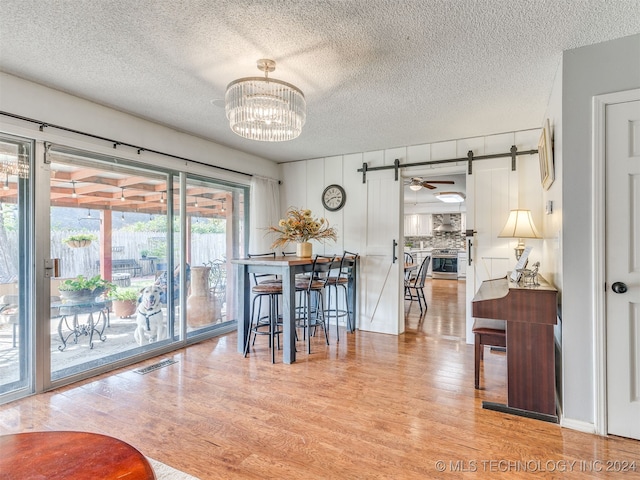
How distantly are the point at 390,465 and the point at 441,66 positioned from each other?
2.57 m

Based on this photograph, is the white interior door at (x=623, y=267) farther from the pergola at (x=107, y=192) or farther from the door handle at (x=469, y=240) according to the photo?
the pergola at (x=107, y=192)

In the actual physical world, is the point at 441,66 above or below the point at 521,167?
above

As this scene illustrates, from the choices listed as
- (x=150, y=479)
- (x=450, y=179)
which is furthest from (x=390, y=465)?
(x=450, y=179)

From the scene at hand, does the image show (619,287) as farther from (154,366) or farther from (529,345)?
(154,366)

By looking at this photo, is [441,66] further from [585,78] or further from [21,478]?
[21,478]

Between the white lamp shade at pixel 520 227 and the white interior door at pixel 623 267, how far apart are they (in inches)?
44.3

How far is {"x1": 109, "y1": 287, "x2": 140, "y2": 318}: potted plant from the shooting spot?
11.3 ft

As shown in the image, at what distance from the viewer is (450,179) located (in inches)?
263

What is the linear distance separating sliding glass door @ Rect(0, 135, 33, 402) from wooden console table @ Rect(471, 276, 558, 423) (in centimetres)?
345

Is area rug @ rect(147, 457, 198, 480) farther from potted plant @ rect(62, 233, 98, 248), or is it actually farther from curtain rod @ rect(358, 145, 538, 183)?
curtain rod @ rect(358, 145, 538, 183)

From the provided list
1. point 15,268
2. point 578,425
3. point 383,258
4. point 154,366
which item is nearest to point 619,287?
point 578,425

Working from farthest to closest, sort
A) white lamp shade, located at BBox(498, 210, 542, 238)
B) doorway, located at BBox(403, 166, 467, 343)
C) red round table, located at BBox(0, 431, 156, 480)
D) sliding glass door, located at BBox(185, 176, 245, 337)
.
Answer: doorway, located at BBox(403, 166, 467, 343), sliding glass door, located at BBox(185, 176, 245, 337), white lamp shade, located at BBox(498, 210, 542, 238), red round table, located at BBox(0, 431, 156, 480)

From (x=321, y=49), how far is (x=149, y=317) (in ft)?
10.3

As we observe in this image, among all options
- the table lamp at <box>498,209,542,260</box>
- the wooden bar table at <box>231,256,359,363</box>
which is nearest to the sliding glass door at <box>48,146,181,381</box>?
the wooden bar table at <box>231,256,359,363</box>
